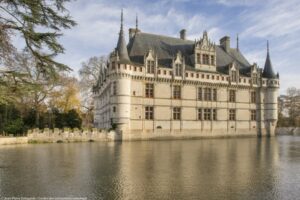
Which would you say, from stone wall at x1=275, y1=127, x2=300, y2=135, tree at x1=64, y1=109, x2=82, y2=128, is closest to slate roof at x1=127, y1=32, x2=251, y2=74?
tree at x1=64, y1=109, x2=82, y2=128

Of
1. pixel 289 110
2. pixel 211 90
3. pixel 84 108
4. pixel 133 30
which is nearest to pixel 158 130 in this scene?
pixel 211 90

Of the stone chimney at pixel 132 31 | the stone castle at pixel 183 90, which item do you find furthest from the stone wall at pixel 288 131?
the stone chimney at pixel 132 31

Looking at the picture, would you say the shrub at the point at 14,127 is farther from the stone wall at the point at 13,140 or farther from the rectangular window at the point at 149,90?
the rectangular window at the point at 149,90

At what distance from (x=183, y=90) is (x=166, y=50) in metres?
5.76

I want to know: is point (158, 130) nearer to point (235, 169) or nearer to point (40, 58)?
point (235, 169)

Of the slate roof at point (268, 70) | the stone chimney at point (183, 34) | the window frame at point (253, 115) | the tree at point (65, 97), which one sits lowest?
the window frame at point (253, 115)

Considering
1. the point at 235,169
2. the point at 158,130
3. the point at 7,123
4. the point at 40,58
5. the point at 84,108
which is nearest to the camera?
the point at 40,58

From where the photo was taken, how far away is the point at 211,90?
4044cm

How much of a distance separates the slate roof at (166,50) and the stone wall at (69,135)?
9485 mm

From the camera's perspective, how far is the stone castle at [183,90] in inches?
1371

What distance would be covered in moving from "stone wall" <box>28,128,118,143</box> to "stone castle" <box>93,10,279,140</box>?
1.69 m

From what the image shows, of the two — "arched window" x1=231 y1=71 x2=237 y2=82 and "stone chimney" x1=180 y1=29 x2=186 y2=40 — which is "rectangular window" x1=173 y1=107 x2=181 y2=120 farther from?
"stone chimney" x1=180 y1=29 x2=186 y2=40

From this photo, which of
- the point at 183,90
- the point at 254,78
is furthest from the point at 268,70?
the point at 183,90

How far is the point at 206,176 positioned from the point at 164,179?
1.59 meters
